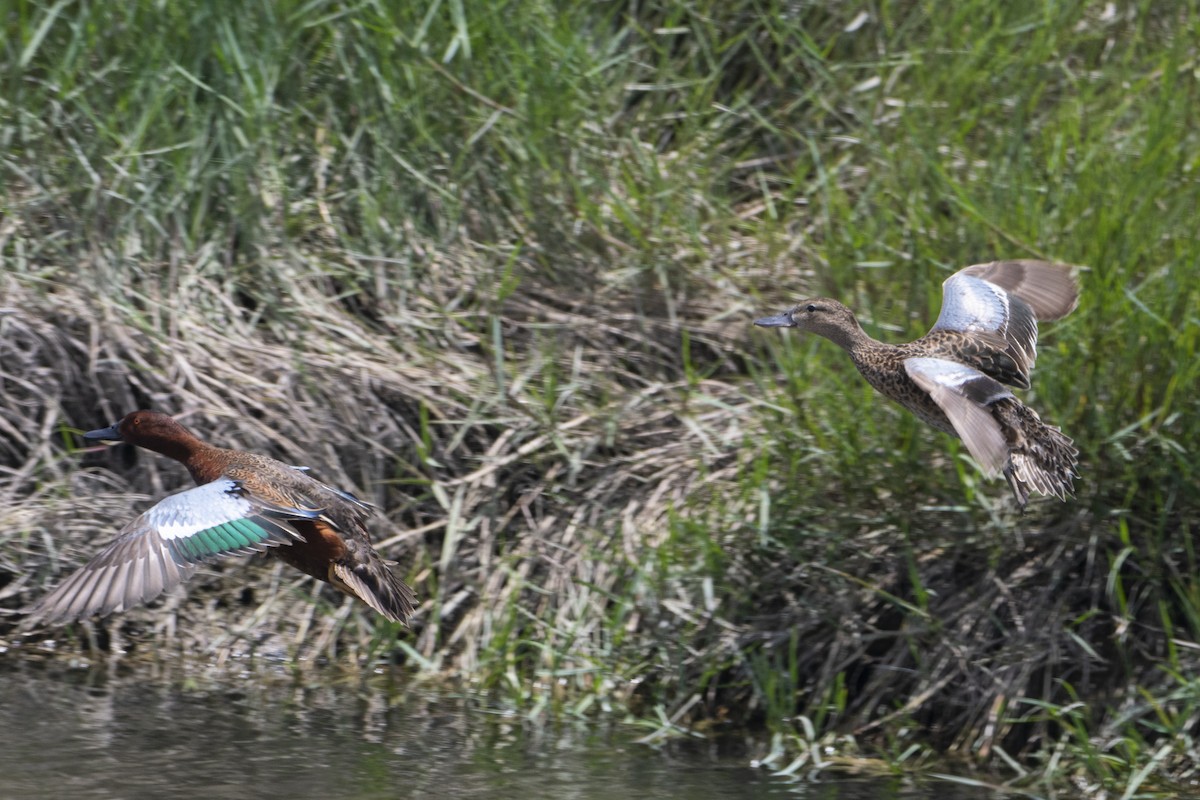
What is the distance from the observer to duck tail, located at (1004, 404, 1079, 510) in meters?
3.62

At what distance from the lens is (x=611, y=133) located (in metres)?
5.86

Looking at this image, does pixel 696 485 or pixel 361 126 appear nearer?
pixel 696 485

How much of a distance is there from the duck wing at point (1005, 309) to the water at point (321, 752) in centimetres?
113

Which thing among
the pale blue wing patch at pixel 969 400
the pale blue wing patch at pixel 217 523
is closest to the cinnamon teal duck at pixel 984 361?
the pale blue wing patch at pixel 969 400

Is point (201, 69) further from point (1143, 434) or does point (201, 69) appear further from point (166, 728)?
point (1143, 434)

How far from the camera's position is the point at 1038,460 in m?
3.71

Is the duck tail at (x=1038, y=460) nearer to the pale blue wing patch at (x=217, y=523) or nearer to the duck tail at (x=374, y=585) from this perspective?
the duck tail at (x=374, y=585)

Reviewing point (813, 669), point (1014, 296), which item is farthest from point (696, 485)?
point (1014, 296)

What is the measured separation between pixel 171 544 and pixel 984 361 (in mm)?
2013

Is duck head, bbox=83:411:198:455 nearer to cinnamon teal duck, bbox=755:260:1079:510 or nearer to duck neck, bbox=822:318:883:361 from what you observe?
cinnamon teal duck, bbox=755:260:1079:510

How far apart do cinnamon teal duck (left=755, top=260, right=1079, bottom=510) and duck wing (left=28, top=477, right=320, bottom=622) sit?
134cm

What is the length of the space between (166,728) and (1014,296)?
2500mm

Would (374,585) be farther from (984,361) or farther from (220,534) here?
(984,361)

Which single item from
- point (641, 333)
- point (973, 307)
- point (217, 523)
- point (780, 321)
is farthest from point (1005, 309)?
point (217, 523)
